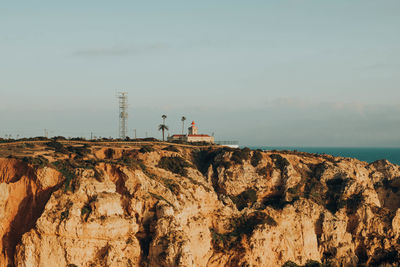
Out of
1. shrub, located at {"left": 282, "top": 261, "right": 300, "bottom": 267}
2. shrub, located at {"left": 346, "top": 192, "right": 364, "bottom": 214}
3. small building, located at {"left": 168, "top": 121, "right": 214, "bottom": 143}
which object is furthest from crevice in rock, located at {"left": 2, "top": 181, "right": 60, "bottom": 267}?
small building, located at {"left": 168, "top": 121, "right": 214, "bottom": 143}

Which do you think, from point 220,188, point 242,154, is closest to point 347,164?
point 242,154

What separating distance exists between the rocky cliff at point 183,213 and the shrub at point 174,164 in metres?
0.35

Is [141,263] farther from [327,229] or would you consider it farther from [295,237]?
[327,229]

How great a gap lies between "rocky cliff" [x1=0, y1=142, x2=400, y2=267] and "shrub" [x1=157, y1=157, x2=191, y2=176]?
0.35 meters

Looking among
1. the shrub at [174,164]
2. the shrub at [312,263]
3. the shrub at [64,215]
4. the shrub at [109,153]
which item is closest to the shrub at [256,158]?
the shrub at [174,164]

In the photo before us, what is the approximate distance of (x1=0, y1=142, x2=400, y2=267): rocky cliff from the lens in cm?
4925

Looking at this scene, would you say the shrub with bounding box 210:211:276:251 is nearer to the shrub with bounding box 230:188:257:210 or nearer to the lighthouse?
the shrub with bounding box 230:188:257:210

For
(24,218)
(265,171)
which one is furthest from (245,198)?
(24,218)

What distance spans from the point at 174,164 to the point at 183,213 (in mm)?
26256

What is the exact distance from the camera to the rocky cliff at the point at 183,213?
1939 inches

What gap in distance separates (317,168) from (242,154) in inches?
578

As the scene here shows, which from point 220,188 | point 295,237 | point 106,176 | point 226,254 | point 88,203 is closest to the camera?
point 88,203

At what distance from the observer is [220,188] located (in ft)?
281

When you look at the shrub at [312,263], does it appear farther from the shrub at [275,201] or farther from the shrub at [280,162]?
the shrub at [280,162]
